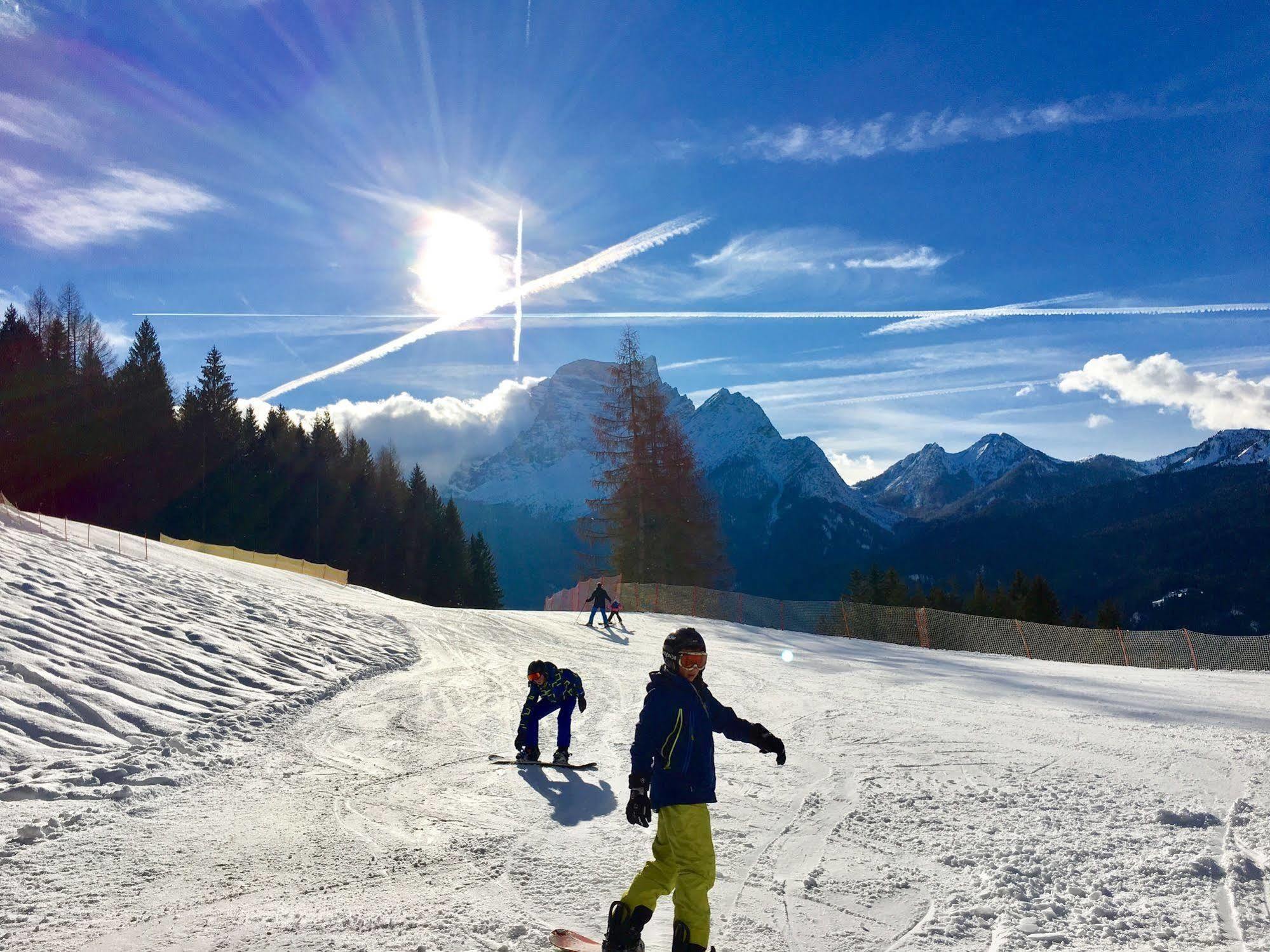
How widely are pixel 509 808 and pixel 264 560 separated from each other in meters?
29.1

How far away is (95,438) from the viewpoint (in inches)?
1715

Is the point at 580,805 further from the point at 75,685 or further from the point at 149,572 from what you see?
the point at 149,572

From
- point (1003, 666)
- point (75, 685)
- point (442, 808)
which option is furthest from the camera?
point (1003, 666)

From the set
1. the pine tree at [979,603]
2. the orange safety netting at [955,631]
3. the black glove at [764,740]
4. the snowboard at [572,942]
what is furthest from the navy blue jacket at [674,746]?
the pine tree at [979,603]

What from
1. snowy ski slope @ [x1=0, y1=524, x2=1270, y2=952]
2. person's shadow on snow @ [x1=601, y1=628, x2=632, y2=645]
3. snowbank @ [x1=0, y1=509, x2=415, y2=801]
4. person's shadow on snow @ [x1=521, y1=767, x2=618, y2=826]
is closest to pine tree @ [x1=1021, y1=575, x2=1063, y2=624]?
person's shadow on snow @ [x1=601, y1=628, x2=632, y2=645]

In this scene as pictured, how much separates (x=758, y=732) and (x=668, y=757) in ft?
2.19

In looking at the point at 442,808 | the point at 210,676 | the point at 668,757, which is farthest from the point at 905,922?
the point at 210,676

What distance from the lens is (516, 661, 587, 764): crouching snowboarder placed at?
831 cm

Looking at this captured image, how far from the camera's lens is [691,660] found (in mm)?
4109

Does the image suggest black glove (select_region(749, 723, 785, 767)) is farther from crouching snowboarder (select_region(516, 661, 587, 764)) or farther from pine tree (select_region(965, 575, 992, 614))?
pine tree (select_region(965, 575, 992, 614))

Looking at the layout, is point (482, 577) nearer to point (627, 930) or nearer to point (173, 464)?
point (173, 464)

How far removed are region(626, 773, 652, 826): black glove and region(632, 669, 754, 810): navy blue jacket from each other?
4 cm

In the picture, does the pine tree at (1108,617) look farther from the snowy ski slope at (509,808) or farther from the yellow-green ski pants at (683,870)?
the yellow-green ski pants at (683,870)

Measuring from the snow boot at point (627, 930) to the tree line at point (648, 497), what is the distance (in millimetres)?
32741
